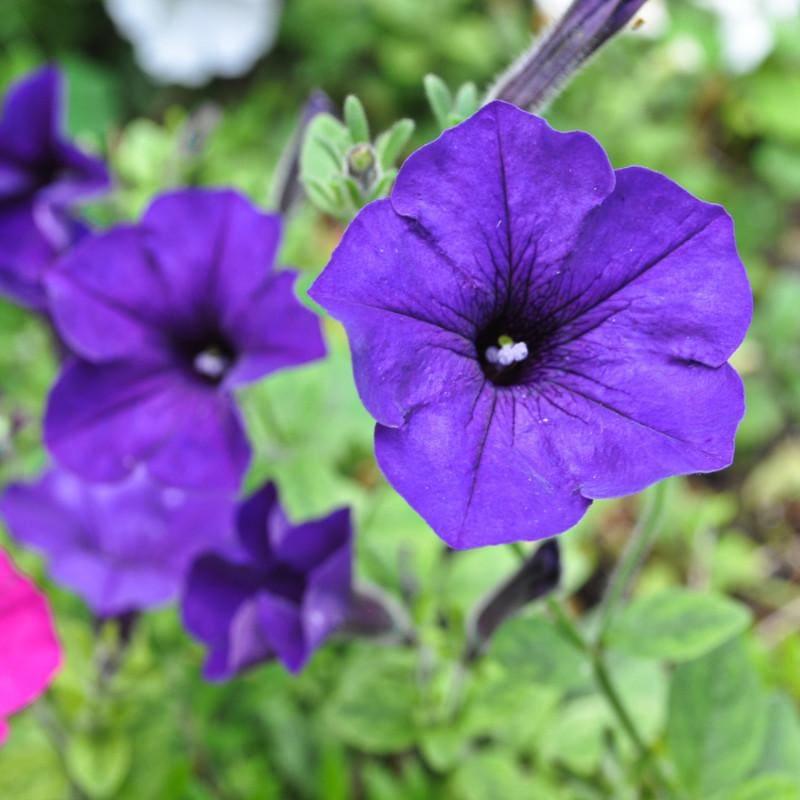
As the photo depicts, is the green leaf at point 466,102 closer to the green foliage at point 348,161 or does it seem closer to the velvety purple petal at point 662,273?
the green foliage at point 348,161

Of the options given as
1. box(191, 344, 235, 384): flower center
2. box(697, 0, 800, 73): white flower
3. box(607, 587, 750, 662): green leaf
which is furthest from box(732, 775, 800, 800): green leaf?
box(697, 0, 800, 73): white flower

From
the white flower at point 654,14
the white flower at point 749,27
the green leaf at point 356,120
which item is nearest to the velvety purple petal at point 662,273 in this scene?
the green leaf at point 356,120

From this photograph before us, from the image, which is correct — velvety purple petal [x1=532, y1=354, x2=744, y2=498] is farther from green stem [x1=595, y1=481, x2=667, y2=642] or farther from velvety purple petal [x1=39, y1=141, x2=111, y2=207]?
velvety purple petal [x1=39, y1=141, x2=111, y2=207]

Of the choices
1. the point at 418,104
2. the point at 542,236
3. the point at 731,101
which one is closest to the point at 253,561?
the point at 542,236

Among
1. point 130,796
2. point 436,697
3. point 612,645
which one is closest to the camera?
point 612,645

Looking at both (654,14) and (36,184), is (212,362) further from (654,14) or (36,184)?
(654,14)

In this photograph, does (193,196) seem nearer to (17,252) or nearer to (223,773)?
(17,252)
